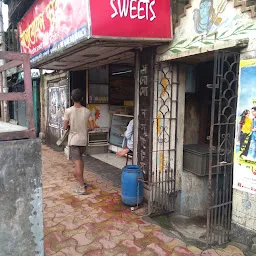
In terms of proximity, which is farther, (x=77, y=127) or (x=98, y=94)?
(x=98, y=94)

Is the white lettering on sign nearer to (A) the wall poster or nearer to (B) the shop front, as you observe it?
(B) the shop front

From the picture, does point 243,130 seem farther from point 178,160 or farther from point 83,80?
point 83,80

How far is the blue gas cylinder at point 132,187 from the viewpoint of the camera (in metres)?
4.52

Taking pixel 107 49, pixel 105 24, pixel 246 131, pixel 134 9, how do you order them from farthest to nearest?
pixel 107 49 < pixel 134 9 < pixel 105 24 < pixel 246 131

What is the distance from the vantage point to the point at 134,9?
146 inches

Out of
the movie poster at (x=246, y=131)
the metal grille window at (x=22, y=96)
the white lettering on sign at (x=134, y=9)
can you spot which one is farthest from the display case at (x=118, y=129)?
the metal grille window at (x=22, y=96)

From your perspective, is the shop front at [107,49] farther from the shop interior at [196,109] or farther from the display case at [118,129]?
the shop interior at [196,109]

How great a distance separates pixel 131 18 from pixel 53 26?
6.19 ft

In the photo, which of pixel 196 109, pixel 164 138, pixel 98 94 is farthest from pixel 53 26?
pixel 98 94

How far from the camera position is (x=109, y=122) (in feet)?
27.8

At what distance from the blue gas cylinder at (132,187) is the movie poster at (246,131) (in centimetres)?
170

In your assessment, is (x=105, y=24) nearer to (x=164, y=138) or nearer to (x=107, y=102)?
(x=164, y=138)

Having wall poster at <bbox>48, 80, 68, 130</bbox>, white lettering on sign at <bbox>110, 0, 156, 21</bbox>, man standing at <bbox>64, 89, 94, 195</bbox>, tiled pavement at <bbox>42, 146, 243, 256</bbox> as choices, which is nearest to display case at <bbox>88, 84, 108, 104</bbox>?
wall poster at <bbox>48, 80, 68, 130</bbox>

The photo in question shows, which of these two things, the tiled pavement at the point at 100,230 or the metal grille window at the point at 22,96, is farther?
the tiled pavement at the point at 100,230
